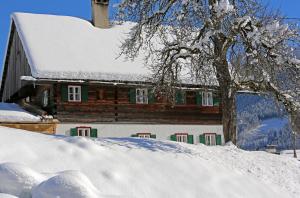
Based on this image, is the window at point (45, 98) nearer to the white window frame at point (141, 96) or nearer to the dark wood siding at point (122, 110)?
the dark wood siding at point (122, 110)

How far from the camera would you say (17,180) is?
7547 mm

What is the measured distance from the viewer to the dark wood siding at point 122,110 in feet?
85.0

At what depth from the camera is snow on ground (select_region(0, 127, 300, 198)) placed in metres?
7.59

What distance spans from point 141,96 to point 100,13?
7.01 meters

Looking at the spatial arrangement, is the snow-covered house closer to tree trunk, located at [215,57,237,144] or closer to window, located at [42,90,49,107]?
Answer: window, located at [42,90,49,107]

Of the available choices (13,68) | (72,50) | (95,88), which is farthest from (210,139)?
(13,68)

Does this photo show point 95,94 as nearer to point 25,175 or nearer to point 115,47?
point 115,47

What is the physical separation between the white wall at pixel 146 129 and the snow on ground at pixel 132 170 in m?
12.9

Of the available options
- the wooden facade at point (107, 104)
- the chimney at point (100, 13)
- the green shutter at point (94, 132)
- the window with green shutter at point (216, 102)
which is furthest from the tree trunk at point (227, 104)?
the chimney at point (100, 13)

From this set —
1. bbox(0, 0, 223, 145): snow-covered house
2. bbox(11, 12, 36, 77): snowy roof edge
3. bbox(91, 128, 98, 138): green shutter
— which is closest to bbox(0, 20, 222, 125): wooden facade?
bbox(0, 0, 223, 145): snow-covered house

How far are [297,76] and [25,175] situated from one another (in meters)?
10.1

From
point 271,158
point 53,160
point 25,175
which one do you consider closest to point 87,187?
point 25,175

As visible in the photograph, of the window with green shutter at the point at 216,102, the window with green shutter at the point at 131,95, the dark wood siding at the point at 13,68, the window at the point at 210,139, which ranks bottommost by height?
the window at the point at 210,139

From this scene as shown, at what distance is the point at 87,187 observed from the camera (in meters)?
7.06
